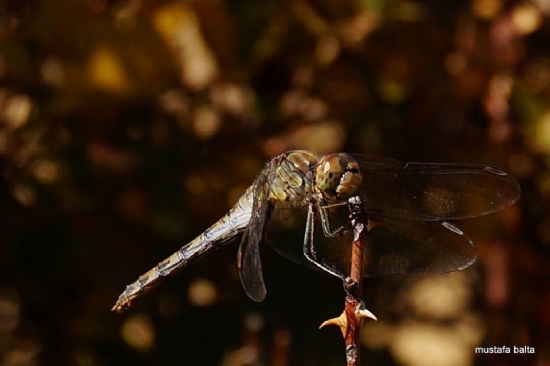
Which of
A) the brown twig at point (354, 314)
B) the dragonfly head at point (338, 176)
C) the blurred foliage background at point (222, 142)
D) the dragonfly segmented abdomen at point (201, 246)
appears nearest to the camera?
the brown twig at point (354, 314)

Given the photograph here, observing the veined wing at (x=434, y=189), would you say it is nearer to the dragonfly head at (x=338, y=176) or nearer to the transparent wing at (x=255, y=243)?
the dragonfly head at (x=338, y=176)

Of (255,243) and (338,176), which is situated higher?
(338,176)

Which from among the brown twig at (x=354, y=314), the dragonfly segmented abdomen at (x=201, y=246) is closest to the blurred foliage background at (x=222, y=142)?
the dragonfly segmented abdomen at (x=201, y=246)

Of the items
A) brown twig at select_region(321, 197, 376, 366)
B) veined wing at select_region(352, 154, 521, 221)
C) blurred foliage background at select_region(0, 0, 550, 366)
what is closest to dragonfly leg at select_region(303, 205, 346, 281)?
veined wing at select_region(352, 154, 521, 221)

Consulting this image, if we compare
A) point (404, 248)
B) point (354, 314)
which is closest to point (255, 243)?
point (404, 248)

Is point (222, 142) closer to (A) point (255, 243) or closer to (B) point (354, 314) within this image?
(A) point (255, 243)

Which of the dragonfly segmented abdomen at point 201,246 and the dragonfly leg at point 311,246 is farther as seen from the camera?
the dragonfly segmented abdomen at point 201,246
